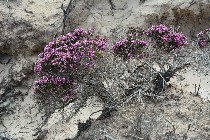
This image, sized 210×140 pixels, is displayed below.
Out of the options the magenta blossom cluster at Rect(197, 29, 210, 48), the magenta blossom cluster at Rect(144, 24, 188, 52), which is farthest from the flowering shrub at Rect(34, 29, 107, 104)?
the magenta blossom cluster at Rect(197, 29, 210, 48)

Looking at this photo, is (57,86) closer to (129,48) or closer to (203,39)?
(129,48)

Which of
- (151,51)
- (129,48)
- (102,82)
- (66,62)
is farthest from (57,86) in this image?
(151,51)

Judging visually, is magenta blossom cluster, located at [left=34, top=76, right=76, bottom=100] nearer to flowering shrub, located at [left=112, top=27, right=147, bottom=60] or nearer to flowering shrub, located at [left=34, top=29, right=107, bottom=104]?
flowering shrub, located at [left=34, top=29, right=107, bottom=104]

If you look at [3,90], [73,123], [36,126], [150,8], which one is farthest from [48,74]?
[150,8]

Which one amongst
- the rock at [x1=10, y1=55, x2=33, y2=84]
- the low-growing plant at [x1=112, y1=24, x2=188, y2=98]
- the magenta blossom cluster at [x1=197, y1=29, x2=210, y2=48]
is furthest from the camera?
the rock at [x1=10, y1=55, x2=33, y2=84]

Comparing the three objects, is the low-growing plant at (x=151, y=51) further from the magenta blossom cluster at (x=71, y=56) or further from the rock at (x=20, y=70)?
the rock at (x=20, y=70)

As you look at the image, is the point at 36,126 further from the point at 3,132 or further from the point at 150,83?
the point at 150,83
